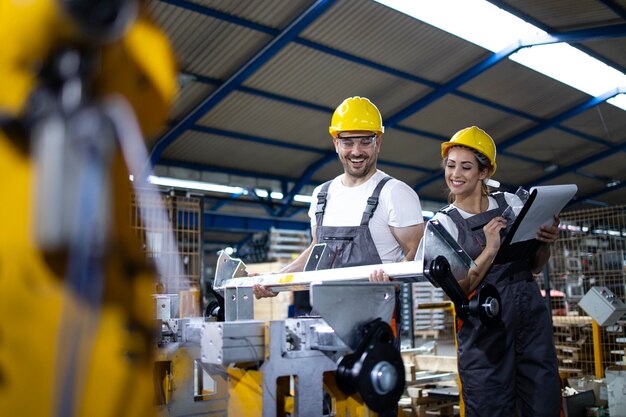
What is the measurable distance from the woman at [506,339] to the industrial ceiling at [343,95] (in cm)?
573

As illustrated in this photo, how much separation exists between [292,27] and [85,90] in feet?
27.2

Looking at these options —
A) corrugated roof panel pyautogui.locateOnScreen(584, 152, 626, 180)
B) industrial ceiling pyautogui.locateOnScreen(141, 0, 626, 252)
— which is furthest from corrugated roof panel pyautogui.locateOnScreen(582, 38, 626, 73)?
corrugated roof panel pyautogui.locateOnScreen(584, 152, 626, 180)

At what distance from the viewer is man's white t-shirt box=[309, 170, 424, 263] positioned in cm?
281

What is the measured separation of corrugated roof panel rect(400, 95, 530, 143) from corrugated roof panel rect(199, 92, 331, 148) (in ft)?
6.63

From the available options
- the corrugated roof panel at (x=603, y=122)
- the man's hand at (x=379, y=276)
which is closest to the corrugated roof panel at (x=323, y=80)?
the corrugated roof panel at (x=603, y=122)

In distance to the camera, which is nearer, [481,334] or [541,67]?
[481,334]

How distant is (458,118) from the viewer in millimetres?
13023

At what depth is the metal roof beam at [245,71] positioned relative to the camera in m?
8.68

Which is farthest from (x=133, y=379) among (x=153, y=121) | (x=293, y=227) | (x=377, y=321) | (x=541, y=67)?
(x=293, y=227)

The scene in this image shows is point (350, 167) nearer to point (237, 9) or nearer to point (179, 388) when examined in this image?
point (179, 388)

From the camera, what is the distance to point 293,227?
51.9ft

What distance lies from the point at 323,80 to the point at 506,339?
8377 mm

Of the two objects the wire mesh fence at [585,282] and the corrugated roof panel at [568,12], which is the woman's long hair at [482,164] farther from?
the corrugated roof panel at [568,12]

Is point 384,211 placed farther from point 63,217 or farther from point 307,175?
point 307,175
